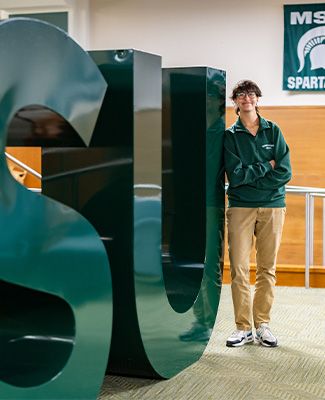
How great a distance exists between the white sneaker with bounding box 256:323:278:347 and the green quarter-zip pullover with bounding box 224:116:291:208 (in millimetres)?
706

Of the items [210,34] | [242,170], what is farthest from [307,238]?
[210,34]

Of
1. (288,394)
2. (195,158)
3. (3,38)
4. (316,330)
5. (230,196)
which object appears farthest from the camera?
(316,330)

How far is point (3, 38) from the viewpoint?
2.15m

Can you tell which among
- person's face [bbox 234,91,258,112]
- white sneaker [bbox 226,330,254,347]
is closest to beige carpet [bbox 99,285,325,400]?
white sneaker [bbox 226,330,254,347]

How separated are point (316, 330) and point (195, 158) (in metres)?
1.52

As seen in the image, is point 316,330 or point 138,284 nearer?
point 138,284

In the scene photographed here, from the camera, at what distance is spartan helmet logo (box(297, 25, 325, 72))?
8172 millimetres

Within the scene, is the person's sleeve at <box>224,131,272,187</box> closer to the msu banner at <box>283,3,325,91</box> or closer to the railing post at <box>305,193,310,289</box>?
the railing post at <box>305,193,310,289</box>

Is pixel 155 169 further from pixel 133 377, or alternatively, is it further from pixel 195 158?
pixel 133 377

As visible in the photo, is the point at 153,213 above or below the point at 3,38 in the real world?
below

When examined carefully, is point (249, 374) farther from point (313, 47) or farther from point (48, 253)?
point (313, 47)

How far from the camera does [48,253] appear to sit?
97.0 inches

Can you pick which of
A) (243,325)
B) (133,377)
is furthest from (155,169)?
(243,325)

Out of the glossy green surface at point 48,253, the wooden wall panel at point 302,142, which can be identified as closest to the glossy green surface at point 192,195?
the glossy green surface at point 48,253
